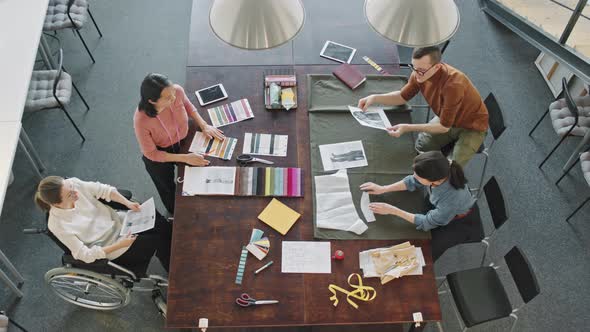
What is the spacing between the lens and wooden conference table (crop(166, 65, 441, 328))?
8.96 ft

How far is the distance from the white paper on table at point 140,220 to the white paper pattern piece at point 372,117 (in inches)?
61.1

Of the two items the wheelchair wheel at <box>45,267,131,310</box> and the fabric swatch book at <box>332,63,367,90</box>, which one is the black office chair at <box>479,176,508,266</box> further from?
the wheelchair wheel at <box>45,267,131,310</box>

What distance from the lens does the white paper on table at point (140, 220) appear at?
319cm

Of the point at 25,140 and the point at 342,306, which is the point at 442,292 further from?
the point at 25,140

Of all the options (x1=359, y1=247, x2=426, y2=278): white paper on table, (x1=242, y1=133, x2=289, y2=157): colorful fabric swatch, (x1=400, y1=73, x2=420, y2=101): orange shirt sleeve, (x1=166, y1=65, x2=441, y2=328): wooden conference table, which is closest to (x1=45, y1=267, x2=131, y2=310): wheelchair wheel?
(x1=166, y1=65, x2=441, y2=328): wooden conference table

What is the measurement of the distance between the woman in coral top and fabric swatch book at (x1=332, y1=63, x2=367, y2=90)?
1.02 meters

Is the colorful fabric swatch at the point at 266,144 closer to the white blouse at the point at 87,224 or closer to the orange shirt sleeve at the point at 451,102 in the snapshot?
the white blouse at the point at 87,224

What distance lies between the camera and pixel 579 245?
400 centimetres

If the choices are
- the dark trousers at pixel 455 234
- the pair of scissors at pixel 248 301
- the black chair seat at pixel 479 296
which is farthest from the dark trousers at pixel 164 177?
the black chair seat at pixel 479 296

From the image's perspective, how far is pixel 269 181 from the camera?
10.5 feet

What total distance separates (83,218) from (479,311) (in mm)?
2588

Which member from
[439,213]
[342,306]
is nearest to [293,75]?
[439,213]

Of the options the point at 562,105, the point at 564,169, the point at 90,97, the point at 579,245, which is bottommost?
the point at 90,97

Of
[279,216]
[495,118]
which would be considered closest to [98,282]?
[279,216]
